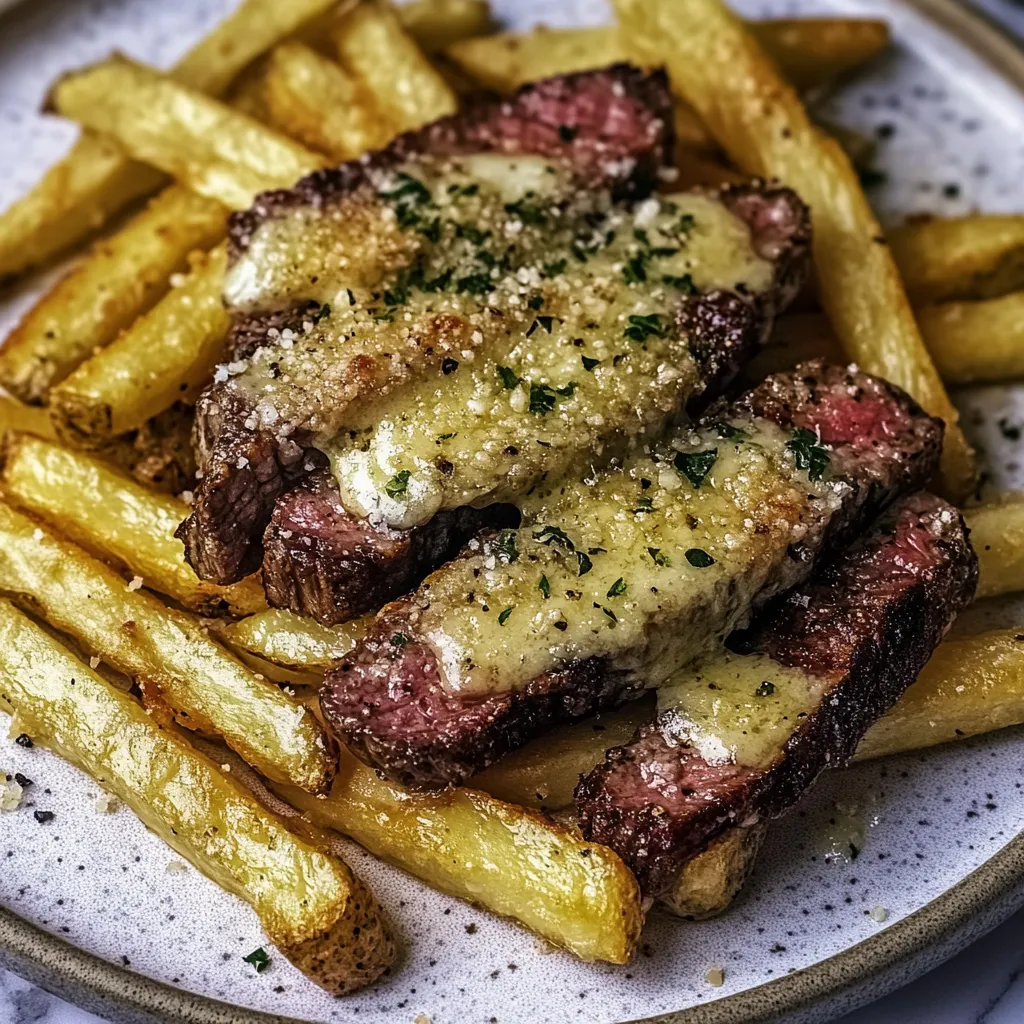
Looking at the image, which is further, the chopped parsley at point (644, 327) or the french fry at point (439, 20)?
the french fry at point (439, 20)

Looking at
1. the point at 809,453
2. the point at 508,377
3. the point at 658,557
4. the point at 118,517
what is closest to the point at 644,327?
the point at 508,377

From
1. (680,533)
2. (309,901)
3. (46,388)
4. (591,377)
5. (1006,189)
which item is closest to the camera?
(309,901)

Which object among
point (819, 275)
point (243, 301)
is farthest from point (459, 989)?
point (819, 275)

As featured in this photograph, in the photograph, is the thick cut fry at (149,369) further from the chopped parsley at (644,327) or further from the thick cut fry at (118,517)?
the chopped parsley at (644,327)

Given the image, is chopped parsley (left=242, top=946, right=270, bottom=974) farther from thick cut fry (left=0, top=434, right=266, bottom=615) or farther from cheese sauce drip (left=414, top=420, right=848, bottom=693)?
thick cut fry (left=0, top=434, right=266, bottom=615)

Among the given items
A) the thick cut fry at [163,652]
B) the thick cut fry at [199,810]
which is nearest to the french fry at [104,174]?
the thick cut fry at [163,652]

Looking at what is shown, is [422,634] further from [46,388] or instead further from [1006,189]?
[1006,189]

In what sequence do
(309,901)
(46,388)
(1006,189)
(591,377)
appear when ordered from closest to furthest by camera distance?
(309,901) < (591,377) < (46,388) < (1006,189)

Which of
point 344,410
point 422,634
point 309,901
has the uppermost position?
point 344,410
